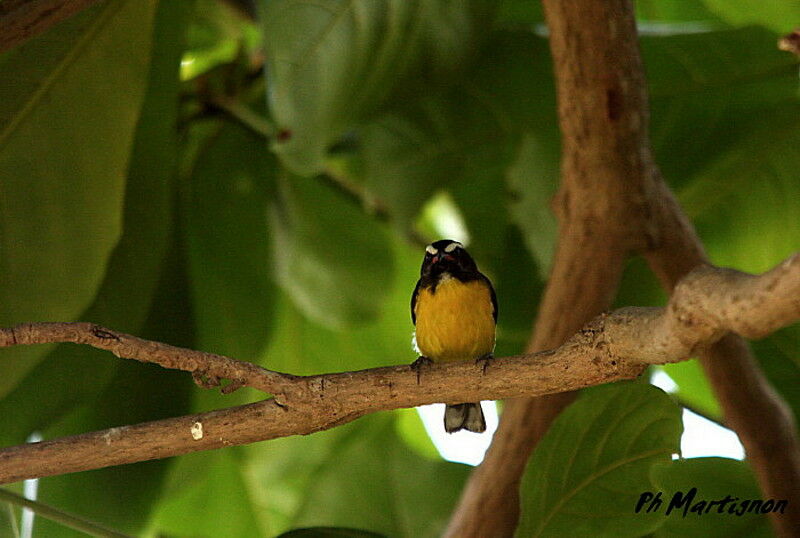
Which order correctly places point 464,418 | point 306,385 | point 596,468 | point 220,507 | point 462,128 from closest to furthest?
1. point 306,385
2. point 596,468
3. point 464,418
4. point 462,128
5. point 220,507

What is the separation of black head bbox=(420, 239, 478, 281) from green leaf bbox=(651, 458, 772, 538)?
796 millimetres

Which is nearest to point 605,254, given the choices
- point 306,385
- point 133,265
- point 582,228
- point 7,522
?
point 582,228

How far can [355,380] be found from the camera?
1243 millimetres

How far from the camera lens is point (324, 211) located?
2615 mm

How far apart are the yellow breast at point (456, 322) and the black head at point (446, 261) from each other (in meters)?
0.03

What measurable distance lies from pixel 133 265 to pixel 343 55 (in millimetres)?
581

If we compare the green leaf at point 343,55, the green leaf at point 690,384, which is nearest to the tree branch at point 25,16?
the green leaf at point 343,55

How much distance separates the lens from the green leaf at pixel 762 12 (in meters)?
2.45

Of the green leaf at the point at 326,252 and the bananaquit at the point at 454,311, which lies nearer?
the bananaquit at the point at 454,311

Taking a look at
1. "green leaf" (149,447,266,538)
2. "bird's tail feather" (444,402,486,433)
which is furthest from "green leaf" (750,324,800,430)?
"green leaf" (149,447,266,538)

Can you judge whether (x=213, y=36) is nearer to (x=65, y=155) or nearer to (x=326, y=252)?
(x=326, y=252)

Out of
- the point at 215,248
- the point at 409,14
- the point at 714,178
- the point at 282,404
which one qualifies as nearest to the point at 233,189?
the point at 215,248

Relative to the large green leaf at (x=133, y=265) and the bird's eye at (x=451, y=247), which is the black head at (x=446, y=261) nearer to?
the bird's eye at (x=451, y=247)

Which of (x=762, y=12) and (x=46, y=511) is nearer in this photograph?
(x=46, y=511)
